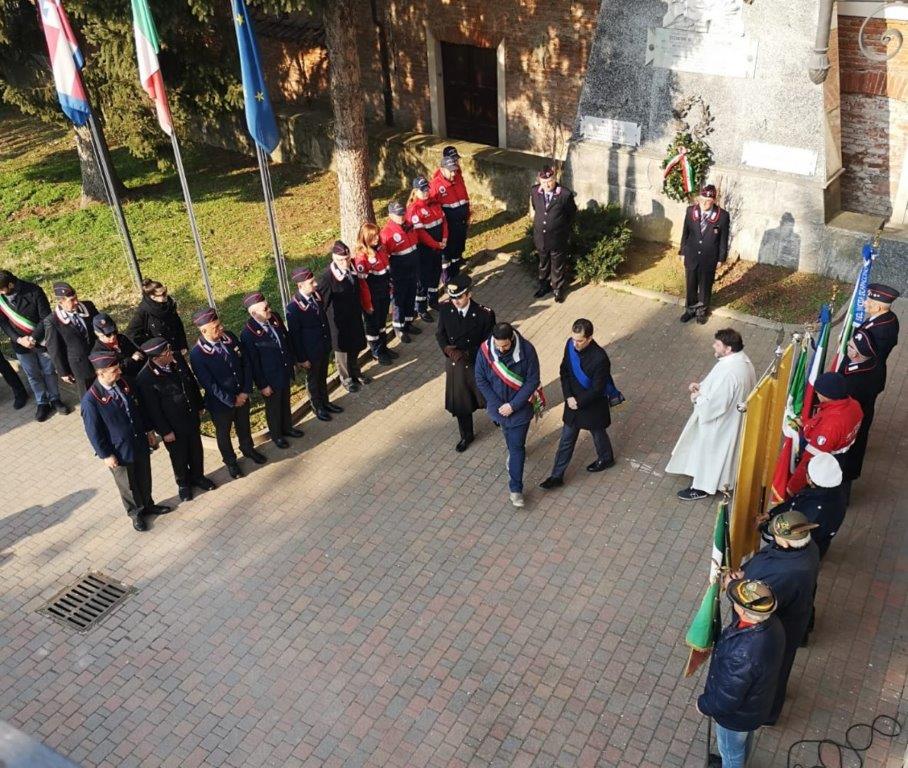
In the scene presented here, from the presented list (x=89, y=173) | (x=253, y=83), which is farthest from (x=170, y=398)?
(x=89, y=173)

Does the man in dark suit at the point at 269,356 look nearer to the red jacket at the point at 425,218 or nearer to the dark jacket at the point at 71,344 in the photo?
the dark jacket at the point at 71,344

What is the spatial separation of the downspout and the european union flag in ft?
19.6

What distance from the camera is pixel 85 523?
27.9ft

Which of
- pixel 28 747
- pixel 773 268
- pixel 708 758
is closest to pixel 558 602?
pixel 708 758

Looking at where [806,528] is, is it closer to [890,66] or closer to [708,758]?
[708,758]

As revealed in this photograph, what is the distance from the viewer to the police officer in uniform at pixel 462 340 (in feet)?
28.3

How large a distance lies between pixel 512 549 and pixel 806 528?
9.57 ft

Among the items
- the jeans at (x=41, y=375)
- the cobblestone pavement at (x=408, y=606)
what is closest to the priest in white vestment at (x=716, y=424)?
the cobblestone pavement at (x=408, y=606)

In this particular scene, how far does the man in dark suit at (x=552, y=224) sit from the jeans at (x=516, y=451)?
3.91 metres

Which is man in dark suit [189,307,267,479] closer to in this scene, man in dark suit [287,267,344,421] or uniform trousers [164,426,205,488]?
uniform trousers [164,426,205,488]

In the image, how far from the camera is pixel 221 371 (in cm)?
830

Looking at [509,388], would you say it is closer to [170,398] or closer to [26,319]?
[170,398]

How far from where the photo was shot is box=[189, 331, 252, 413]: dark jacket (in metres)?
8.21

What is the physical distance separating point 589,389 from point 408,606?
2.38 m
